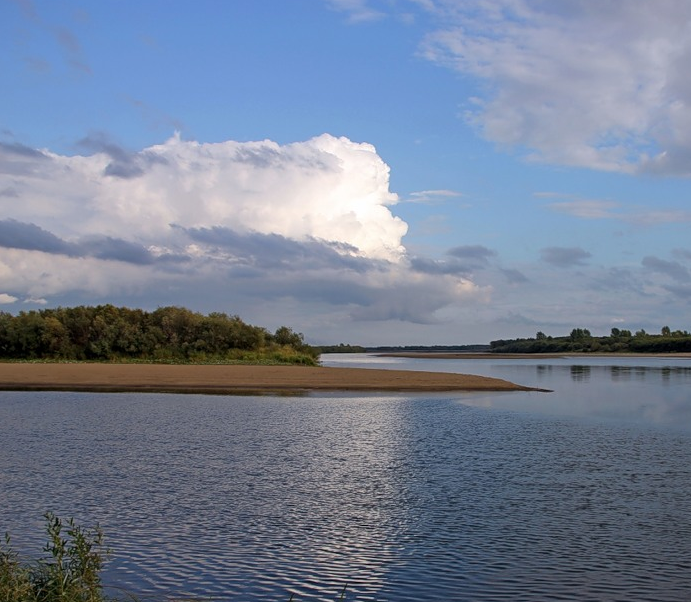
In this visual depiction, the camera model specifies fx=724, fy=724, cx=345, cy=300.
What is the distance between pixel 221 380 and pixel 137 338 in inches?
1082

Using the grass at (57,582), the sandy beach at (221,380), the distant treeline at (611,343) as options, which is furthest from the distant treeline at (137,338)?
the distant treeline at (611,343)

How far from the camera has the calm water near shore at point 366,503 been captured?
10.1 m

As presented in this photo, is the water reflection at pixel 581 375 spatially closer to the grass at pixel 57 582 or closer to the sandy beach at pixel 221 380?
the sandy beach at pixel 221 380

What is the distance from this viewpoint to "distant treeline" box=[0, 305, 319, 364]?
240 feet

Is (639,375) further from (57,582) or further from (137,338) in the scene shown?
(57,582)

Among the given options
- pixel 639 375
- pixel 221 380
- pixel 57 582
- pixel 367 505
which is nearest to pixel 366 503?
pixel 367 505

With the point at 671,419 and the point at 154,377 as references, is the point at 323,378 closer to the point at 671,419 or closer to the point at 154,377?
the point at 154,377

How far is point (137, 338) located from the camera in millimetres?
74250

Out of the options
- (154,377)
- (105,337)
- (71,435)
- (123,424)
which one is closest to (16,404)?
(123,424)

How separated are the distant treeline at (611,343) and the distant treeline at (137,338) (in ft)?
326

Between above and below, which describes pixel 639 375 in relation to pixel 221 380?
below

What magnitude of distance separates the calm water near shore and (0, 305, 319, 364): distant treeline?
145 ft

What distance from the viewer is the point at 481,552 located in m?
11.3

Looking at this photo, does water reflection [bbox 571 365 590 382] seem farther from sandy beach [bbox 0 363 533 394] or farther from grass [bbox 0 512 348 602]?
grass [bbox 0 512 348 602]
